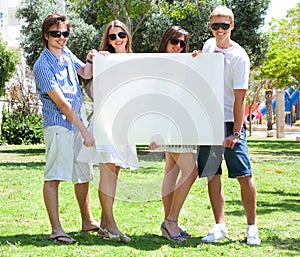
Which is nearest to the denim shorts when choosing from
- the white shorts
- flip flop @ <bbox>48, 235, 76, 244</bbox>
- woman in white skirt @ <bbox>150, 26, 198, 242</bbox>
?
woman in white skirt @ <bbox>150, 26, 198, 242</bbox>

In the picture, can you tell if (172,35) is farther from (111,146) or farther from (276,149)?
(276,149)

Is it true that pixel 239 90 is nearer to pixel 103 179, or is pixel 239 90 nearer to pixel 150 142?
pixel 150 142

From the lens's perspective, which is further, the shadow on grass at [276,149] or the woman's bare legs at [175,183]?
the shadow on grass at [276,149]

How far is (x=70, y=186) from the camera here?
10188 mm

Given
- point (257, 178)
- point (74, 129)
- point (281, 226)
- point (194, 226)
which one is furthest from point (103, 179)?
point (257, 178)

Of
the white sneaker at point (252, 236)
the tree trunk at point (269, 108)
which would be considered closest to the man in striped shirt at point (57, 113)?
the white sneaker at point (252, 236)

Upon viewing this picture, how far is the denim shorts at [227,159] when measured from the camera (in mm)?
5512

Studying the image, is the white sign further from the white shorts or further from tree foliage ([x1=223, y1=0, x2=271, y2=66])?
tree foliage ([x1=223, y1=0, x2=271, y2=66])

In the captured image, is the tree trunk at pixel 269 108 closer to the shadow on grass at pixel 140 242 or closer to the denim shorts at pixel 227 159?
the shadow on grass at pixel 140 242

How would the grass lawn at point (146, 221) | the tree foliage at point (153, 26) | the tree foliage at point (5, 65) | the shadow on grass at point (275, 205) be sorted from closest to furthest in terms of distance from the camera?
the grass lawn at point (146, 221)
the shadow on grass at point (275, 205)
the tree foliage at point (153, 26)
the tree foliage at point (5, 65)

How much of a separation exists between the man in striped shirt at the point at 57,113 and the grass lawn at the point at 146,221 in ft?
1.18

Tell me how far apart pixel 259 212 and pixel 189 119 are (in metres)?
2.52

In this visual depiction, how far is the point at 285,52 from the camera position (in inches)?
1253

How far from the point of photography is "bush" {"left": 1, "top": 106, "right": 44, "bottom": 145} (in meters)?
26.4
